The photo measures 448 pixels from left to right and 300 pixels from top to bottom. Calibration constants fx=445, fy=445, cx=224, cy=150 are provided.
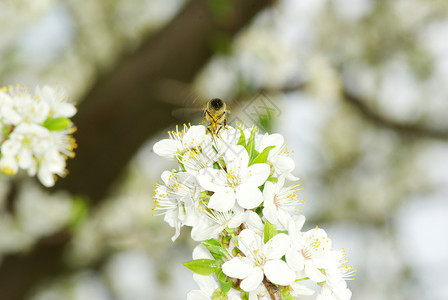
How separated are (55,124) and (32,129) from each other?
0.07 metres

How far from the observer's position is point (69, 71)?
170 inches

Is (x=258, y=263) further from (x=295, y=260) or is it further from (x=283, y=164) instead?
(x=283, y=164)

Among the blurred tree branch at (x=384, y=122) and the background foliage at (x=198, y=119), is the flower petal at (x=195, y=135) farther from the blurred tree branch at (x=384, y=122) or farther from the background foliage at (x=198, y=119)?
the blurred tree branch at (x=384, y=122)

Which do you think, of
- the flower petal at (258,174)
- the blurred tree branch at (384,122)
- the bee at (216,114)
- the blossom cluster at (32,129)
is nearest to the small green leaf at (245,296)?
the flower petal at (258,174)

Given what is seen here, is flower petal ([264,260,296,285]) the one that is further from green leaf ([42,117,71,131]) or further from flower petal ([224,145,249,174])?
green leaf ([42,117,71,131])

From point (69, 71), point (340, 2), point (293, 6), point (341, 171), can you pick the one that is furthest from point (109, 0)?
point (341, 171)

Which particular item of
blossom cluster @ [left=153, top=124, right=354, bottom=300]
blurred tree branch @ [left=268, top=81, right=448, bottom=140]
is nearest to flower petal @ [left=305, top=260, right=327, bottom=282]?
blossom cluster @ [left=153, top=124, right=354, bottom=300]

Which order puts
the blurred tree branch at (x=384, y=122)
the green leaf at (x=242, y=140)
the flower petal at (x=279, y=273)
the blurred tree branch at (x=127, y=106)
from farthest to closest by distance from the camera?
the blurred tree branch at (x=384, y=122), the blurred tree branch at (x=127, y=106), the green leaf at (x=242, y=140), the flower petal at (x=279, y=273)

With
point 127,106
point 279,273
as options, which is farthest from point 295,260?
A: point 127,106

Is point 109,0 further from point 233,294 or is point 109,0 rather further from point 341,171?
point 233,294

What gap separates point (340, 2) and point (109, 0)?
201 centimetres

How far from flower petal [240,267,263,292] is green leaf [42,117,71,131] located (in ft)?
2.21

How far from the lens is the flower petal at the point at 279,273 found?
0.76 m

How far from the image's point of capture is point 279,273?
2.51 ft
